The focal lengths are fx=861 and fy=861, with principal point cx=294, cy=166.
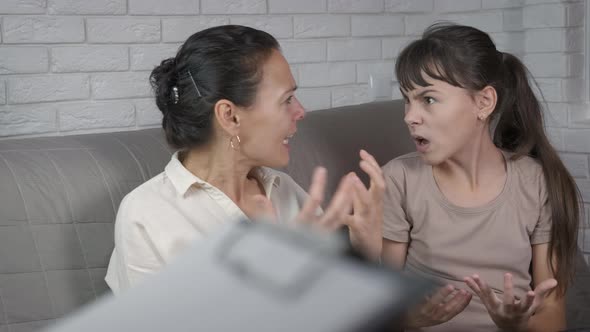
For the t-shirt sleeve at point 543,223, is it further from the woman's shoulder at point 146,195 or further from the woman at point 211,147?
the woman's shoulder at point 146,195

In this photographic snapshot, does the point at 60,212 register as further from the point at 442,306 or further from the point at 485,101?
the point at 485,101

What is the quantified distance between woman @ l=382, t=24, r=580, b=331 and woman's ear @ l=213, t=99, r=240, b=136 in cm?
46

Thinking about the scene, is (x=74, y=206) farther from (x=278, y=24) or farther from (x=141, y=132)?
(x=278, y=24)

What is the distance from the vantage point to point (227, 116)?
1782 millimetres

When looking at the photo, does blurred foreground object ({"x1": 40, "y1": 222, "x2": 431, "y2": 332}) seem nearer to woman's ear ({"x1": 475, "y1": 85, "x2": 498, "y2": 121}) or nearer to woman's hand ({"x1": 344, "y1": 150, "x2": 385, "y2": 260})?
woman's hand ({"x1": 344, "y1": 150, "x2": 385, "y2": 260})

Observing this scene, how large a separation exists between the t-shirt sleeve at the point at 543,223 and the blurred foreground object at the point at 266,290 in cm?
159

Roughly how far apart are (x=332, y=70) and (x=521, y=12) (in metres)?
0.73

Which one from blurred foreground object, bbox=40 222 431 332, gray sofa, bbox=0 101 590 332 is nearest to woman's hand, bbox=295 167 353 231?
blurred foreground object, bbox=40 222 431 332

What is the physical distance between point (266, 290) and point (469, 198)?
1.58 m

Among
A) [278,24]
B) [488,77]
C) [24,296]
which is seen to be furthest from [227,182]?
[278,24]

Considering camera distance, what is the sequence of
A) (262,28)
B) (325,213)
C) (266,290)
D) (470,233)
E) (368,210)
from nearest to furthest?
(266,290) → (325,213) → (368,210) → (470,233) → (262,28)

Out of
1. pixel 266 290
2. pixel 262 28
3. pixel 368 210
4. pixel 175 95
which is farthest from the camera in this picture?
pixel 262 28

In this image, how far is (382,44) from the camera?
122 inches

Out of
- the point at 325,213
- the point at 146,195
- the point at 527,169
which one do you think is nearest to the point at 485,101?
the point at 527,169
